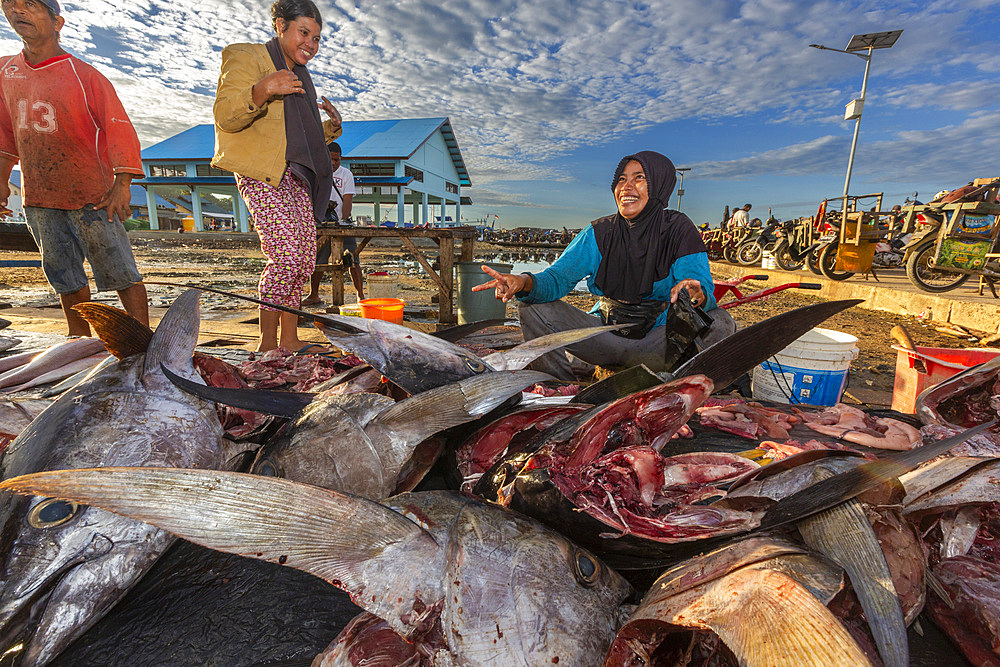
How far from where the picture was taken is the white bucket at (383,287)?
9.84 metres

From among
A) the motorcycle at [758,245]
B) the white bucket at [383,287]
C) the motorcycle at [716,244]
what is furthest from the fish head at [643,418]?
the motorcycle at [716,244]

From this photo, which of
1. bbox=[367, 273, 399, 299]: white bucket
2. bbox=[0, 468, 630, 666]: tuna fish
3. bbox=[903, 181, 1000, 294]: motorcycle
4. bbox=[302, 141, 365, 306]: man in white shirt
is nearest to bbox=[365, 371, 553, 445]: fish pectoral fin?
bbox=[0, 468, 630, 666]: tuna fish

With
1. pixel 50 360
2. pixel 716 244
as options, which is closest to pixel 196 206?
pixel 716 244

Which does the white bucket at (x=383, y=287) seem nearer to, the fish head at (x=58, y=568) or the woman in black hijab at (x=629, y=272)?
the woman in black hijab at (x=629, y=272)

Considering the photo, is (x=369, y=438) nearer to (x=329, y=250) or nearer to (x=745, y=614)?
(x=745, y=614)

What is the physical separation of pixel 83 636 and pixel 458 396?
1.16 m

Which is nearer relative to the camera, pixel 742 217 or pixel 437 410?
pixel 437 410

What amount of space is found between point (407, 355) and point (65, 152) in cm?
405

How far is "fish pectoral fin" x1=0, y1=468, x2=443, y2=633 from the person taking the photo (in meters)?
0.85

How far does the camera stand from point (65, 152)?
3713 mm

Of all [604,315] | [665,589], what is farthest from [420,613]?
[604,315]

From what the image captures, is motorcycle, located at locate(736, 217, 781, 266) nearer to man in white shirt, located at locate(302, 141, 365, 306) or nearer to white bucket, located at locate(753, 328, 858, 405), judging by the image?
man in white shirt, located at locate(302, 141, 365, 306)

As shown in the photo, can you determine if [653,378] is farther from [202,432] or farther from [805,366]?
[805,366]

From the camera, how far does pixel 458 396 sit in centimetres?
150
